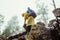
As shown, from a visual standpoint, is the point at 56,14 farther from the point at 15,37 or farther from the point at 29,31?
the point at 15,37

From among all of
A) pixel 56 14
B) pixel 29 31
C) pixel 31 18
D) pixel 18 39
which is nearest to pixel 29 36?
pixel 29 31

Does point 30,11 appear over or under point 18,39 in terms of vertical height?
over

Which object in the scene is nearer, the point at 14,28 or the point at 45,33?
the point at 45,33

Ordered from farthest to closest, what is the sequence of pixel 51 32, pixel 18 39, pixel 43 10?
pixel 43 10, pixel 18 39, pixel 51 32

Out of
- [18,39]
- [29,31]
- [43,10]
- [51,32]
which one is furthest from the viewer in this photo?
[43,10]

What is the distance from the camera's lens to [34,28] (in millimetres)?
9562

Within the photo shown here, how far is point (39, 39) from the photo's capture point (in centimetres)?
894

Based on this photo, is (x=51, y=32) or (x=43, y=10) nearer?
(x=51, y=32)

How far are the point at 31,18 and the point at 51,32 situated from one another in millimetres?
1280

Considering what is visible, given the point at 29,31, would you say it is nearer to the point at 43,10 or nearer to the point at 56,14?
the point at 56,14

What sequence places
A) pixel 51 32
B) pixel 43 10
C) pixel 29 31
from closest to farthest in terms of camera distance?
pixel 51 32 → pixel 29 31 → pixel 43 10

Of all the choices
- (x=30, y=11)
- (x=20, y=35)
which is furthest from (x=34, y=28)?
(x=20, y=35)

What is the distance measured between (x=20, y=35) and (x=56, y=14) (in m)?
2.73

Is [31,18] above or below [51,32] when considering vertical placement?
above
